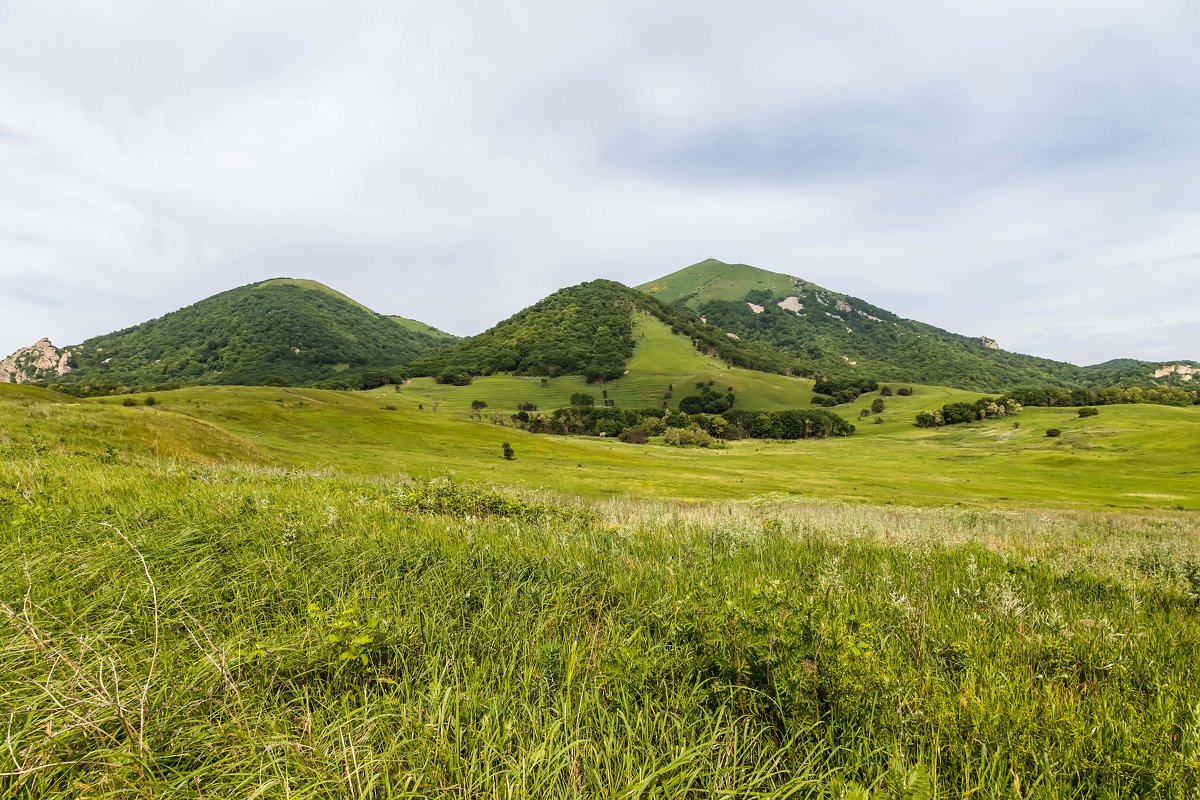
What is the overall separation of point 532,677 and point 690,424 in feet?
569

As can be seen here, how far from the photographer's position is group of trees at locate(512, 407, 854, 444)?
16212cm

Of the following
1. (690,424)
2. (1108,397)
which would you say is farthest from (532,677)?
(1108,397)

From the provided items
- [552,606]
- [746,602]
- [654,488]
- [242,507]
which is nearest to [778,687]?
[746,602]

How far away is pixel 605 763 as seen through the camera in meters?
2.55

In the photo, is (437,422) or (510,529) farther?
(437,422)

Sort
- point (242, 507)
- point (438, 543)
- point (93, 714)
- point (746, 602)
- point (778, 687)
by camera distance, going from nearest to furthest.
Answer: point (93, 714), point (778, 687), point (746, 602), point (438, 543), point (242, 507)

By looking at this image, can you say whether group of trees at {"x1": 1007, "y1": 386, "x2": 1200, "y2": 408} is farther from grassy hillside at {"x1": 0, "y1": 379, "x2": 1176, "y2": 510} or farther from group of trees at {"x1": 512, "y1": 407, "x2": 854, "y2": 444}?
group of trees at {"x1": 512, "y1": 407, "x2": 854, "y2": 444}

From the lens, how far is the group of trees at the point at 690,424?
532ft

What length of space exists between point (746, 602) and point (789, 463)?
332 feet

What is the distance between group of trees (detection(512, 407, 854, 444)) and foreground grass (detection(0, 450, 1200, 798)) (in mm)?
150213

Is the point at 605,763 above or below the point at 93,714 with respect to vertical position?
below

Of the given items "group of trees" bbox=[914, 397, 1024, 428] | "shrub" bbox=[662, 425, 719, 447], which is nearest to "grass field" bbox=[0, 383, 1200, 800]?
"shrub" bbox=[662, 425, 719, 447]

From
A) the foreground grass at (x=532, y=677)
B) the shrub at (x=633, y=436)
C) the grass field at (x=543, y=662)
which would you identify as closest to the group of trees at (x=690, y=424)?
the shrub at (x=633, y=436)

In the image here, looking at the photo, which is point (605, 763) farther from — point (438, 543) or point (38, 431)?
point (38, 431)
